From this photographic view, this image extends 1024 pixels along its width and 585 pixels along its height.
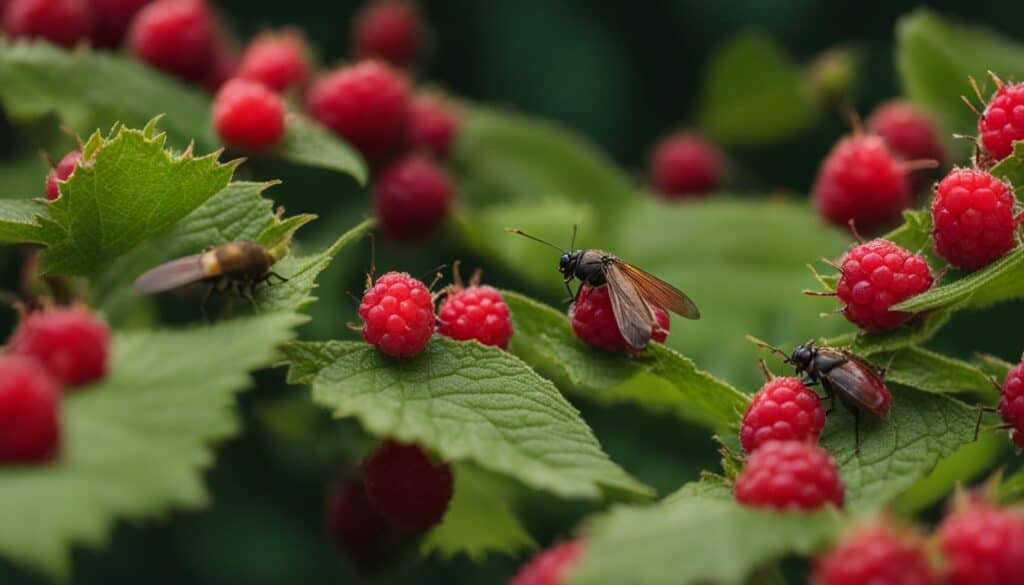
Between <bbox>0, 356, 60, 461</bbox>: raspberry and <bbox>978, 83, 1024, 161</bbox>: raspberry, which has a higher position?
<bbox>978, 83, 1024, 161</bbox>: raspberry

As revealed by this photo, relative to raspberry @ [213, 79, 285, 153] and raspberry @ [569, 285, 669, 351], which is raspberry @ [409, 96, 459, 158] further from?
raspberry @ [569, 285, 669, 351]

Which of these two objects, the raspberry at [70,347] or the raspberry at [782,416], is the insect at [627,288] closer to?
the raspberry at [782,416]

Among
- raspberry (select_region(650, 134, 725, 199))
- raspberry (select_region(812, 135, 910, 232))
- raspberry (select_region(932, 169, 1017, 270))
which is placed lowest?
raspberry (select_region(650, 134, 725, 199))

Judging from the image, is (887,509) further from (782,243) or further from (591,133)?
(591,133)

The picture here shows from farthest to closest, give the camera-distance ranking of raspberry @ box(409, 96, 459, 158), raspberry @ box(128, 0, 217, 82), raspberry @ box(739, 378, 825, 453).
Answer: raspberry @ box(409, 96, 459, 158) < raspberry @ box(128, 0, 217, 82) < raspberry @ box(739, 378, 825, 453)

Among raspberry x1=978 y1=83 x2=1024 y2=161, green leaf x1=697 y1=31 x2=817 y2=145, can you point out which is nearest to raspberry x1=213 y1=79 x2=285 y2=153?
raspberry x1=978 y1=83 x2=1024 y2=161

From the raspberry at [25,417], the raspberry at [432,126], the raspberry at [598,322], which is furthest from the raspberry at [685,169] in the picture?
the raspberry at [25,417]
